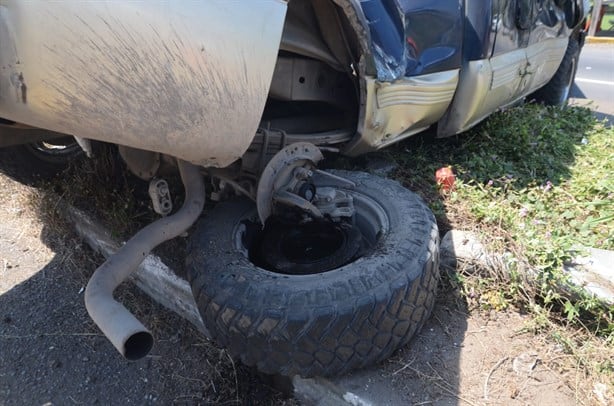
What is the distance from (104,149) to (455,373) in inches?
83.5

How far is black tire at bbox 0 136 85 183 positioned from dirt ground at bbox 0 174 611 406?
19.4 inches

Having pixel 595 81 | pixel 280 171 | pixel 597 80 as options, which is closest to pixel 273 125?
pixel 280 171

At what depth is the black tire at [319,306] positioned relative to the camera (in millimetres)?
1683

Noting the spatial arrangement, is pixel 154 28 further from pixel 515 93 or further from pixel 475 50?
pixel 515 93

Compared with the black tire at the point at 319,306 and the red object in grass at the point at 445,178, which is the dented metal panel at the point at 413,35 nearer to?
the red object in grass at the point at 445,178

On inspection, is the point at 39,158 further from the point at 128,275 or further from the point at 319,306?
the point at 319,306

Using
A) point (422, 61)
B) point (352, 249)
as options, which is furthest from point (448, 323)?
point (422, 61)

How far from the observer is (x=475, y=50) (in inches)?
108

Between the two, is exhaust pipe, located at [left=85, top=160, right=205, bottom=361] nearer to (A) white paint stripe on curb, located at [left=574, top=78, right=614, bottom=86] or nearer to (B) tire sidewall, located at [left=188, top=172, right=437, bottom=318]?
(B) tire sidewall, located at [left=188, top=172, right=437, bottom=318]

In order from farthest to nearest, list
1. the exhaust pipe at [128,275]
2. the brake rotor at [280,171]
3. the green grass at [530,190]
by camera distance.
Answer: the green grass at [530,190] < the brake rotor at [280,171] < the exhaust pipe at [128,275]

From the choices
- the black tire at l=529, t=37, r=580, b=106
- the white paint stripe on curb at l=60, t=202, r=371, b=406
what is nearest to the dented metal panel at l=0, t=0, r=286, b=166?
the white paint stripe on curb at l=60, t=202, r=371, b=406

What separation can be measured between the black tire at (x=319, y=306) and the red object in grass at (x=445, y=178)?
3.04ft

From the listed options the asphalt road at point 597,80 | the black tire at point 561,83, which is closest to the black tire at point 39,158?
the black tire at point 561,83

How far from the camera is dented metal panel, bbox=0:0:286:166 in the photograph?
3.72 feet
